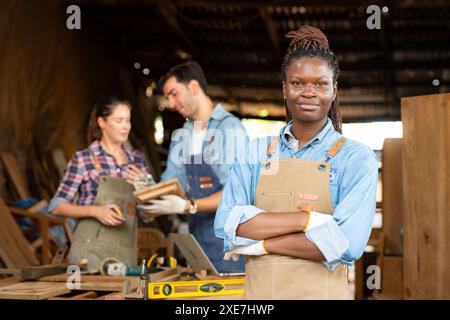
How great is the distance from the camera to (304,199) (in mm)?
1896

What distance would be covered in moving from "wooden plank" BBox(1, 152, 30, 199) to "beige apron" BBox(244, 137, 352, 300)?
192 inches

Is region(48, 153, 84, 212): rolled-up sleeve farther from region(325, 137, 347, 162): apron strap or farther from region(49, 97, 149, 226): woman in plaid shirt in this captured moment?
region(325, 137, 347, 162): apron strap

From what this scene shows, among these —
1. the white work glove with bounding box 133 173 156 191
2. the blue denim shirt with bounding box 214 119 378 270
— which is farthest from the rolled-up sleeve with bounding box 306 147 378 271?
the white work glove with bounding box 133 173 156 191

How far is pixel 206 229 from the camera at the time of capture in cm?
364

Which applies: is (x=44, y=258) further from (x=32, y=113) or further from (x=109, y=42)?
(x=109, y=42)

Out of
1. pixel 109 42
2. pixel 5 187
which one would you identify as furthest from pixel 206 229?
pixel 109 42

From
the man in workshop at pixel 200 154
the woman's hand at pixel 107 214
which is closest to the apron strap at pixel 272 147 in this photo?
the man in workshop at pixel 200 154

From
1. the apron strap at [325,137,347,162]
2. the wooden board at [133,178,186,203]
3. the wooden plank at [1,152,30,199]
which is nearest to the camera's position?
the apron strap at [325,137,347,162]

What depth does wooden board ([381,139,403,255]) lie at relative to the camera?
173 inches

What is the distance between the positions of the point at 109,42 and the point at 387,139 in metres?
5.50

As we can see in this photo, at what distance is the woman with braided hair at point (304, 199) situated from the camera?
6.05ft

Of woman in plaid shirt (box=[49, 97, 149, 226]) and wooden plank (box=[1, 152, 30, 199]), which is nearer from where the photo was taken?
woman in plaid shirt (box=[49, 97, 149, 226])

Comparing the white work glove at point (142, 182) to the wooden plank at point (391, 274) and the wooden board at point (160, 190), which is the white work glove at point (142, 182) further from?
the wooden plank at point (391, 274)

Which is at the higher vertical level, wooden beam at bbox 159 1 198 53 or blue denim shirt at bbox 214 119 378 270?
wooden beam at bbox 159 1 198 53
